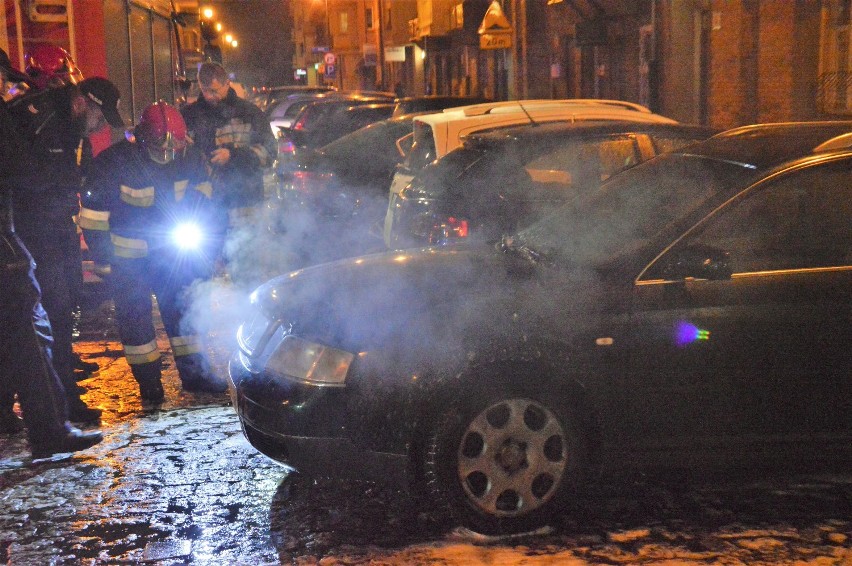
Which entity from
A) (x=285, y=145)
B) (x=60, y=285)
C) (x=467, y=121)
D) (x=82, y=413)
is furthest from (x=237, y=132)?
(x=285, y=145)

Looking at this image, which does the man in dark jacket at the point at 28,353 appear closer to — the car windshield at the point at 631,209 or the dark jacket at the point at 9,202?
the dark jacket at the point at 9,202

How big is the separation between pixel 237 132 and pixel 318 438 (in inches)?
179

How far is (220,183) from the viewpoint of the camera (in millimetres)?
7570

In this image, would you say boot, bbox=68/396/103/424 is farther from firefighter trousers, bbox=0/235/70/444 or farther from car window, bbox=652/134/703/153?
car window, bbox=652/134/703/153

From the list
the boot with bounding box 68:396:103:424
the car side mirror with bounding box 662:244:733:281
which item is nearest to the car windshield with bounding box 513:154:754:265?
the car side mirror with bounding box 662:244:733:281

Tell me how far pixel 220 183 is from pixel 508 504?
3.93 meters

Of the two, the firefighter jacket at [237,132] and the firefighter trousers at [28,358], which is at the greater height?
the firefighter jacket at [237,132]

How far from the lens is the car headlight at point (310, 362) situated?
4387 millimetres

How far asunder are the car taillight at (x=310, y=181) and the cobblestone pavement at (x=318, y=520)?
6559 mm

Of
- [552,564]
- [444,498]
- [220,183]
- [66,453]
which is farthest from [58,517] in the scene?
[220,183]

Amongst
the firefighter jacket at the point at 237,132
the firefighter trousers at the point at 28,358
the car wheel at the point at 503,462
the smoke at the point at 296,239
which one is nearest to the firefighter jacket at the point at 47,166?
the firefighter trousers at the point at 28,358

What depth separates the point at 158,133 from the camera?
6379 millimetres

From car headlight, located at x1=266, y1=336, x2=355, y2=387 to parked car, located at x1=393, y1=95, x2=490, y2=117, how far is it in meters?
9.46

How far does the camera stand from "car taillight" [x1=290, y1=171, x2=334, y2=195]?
11.9 metres
